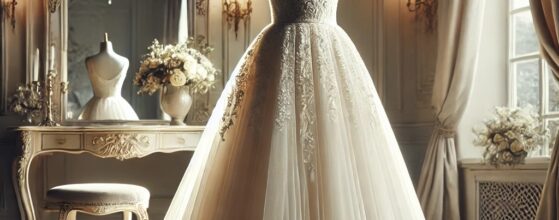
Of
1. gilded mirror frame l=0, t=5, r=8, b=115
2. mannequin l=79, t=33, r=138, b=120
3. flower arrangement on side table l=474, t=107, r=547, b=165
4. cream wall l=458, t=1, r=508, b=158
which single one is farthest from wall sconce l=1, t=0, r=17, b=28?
flower arrangement on side table l=474, t=107, r=547, b=165

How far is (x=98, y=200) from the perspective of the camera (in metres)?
3.93

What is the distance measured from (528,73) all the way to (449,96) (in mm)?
436

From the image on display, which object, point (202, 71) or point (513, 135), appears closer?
point (513, 135)

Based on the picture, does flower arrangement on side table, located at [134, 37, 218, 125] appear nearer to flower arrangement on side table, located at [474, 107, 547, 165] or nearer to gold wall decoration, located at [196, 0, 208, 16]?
gold wall decoration, located at [196, 0, 208, 16]

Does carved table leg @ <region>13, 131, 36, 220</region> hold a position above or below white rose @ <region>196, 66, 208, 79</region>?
below

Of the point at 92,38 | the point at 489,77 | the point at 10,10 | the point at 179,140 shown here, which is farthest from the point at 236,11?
the point at 489,77

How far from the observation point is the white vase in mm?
4770

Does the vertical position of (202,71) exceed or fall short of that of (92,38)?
it falls short

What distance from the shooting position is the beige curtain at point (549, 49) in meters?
3.36

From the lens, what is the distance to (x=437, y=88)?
439 centimetres

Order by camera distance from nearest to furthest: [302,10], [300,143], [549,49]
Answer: [300,143], [302,10], [549,49]

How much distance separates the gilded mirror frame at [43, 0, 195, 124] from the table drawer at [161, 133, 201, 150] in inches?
21.2

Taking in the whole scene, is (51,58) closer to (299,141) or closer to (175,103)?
(175,103)

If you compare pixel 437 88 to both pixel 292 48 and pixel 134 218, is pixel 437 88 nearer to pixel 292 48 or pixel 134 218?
pixel 292 48
